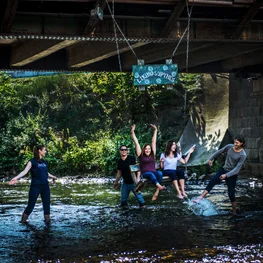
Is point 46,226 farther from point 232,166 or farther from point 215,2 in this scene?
point 215,2

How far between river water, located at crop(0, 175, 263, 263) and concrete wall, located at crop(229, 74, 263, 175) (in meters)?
5.89

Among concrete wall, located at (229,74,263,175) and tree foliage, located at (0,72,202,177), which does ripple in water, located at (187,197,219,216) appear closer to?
concrete wall, located at (229,74,263,175)

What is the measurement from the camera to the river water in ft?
33.0

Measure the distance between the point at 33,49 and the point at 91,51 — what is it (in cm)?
203

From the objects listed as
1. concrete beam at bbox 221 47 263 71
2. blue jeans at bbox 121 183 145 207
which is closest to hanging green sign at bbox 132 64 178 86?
blue jeans at bbox 121 183 145 207

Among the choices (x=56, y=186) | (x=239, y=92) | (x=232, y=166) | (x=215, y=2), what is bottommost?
(x=56, y=186)

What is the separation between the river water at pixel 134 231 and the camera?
10.1 meters

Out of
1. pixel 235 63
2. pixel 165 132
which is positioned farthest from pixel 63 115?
pixel 235 63

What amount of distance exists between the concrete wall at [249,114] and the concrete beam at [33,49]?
10229mm

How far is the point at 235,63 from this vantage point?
23.6 m

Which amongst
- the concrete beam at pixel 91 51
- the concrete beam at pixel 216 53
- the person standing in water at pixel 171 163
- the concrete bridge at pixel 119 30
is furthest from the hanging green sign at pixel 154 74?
the concrete beam at pixel 216 53

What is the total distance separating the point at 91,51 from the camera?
1991cm

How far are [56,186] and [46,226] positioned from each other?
11.9 meters

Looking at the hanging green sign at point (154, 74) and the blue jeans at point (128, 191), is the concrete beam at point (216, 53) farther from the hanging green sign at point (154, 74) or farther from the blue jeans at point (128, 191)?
the blue jeans at point (128, 191)
